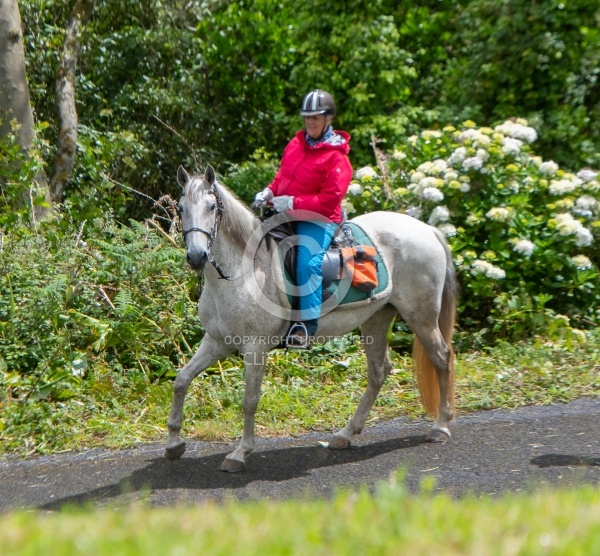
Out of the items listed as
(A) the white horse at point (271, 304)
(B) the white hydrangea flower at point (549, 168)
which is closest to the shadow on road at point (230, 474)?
(A) the white horse at point (271, 304)

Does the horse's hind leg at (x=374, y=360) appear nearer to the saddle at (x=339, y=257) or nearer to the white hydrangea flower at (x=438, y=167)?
the saddle at (x=339, y=257)

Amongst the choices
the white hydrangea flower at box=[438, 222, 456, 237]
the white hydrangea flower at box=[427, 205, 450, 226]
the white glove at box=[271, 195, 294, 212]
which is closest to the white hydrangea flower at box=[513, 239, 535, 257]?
the white hydrangea flower at box=[438, 222, 456, 237]

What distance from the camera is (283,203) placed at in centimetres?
607

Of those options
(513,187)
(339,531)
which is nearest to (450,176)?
(513,187)

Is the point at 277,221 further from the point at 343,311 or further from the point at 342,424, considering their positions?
the point at 342,424

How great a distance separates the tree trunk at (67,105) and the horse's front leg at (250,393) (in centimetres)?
685

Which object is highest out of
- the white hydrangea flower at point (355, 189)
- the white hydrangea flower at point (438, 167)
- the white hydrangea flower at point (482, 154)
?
the white hydrangea flower at point (482, 154)

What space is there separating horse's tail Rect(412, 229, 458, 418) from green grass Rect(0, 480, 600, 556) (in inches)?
126

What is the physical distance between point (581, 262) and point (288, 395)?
3.55 m

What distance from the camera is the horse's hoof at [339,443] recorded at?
660 cm

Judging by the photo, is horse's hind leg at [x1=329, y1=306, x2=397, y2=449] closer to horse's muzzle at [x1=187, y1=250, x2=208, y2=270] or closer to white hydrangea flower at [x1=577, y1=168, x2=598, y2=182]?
horse's muzzle at [x1=187, y1=250, x2=208, y2=270]

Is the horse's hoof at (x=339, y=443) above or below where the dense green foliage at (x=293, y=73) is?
Result: below

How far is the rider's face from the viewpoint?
20.0 feet

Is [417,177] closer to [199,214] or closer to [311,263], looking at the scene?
[311,263]
